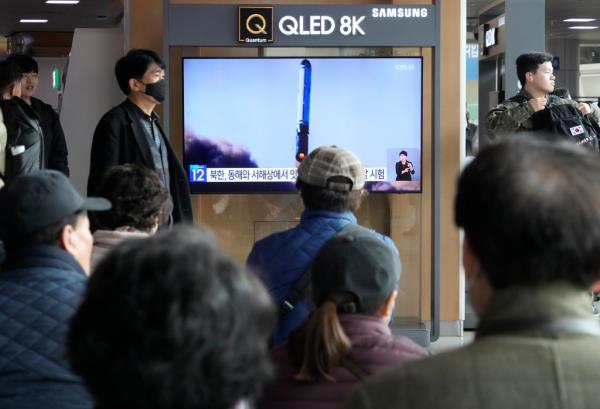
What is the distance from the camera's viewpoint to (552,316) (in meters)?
1.62

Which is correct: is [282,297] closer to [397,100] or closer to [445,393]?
[445,393]

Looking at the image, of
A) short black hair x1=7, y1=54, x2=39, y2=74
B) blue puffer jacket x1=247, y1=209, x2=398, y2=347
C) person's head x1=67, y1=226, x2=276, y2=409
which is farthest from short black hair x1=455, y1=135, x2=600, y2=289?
short black hair x1=7, y1=54, x2=39, y2=74

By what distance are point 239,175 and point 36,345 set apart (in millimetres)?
4445

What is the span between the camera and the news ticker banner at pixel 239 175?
6.95 m

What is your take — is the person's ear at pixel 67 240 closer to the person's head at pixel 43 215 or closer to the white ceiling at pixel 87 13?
the person's head at pixel 43 215

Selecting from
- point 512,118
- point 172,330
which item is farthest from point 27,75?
point 172,330

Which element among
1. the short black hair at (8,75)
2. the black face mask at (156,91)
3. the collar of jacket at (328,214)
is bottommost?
the collar of jacket at (328,214)

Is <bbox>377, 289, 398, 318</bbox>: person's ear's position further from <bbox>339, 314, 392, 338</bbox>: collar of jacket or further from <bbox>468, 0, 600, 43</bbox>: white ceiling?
<bbox>468, 0, 600, 43</bbox>: white ceiling

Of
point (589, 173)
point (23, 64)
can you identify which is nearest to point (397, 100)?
point (23, 64)

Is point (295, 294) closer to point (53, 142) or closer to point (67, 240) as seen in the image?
point (67, 240)

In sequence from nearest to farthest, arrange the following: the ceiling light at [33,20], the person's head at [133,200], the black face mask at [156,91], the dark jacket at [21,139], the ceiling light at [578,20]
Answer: the person's head at [133,200] → the black face mask at [156,91] → the dark jacket at [21,139] → the ceiling light at [33,20] → the ceiling light at [578,20]

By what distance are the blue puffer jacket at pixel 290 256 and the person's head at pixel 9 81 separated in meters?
3.65

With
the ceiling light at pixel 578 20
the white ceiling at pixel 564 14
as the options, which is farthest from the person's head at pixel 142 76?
the ceiling light at pixel 578 20

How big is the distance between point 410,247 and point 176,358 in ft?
19.8
